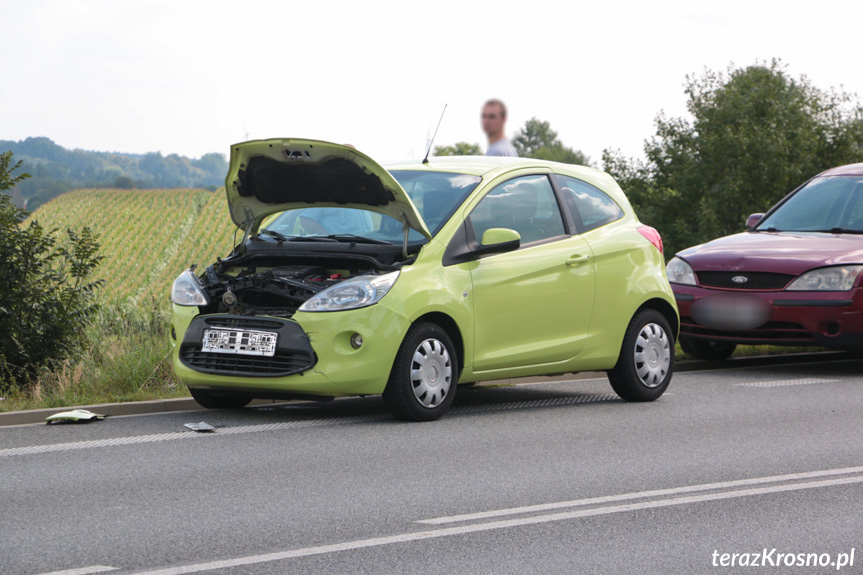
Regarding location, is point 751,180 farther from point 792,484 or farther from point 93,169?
point 93,169

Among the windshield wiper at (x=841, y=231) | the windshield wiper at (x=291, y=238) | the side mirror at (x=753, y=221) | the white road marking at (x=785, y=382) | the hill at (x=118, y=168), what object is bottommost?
the white road marking at (x=785, y=382)

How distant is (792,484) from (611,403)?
3.33 meters

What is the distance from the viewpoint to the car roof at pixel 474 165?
352 inches

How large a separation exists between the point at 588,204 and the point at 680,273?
10.5 feet

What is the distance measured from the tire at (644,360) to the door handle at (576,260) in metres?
0.77

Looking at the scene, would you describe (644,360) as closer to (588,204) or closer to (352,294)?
(588,204)

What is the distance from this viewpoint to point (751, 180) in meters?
52.5

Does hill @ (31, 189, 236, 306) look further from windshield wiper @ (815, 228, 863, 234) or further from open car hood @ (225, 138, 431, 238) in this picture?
open car hood @ (225, 138, 431, 238)

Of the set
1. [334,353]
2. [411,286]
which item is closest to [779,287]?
[411,286]

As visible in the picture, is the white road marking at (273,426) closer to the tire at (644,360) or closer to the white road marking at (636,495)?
the tire at (644,360)

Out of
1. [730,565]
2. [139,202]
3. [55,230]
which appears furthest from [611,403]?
[139,202]

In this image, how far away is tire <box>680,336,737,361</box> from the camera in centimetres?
1287

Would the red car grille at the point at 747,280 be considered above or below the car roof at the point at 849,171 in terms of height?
below

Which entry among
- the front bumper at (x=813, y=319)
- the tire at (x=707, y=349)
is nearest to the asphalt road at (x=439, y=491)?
the front bumper at (x=813, y=319)
